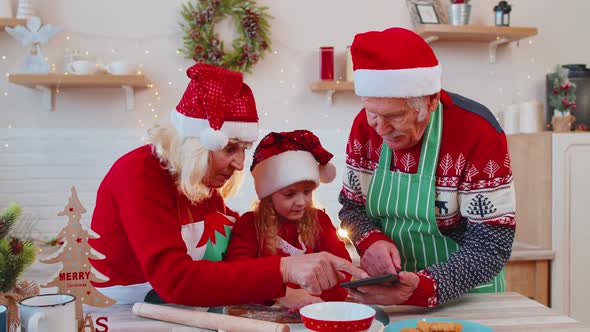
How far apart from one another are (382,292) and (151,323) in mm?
518

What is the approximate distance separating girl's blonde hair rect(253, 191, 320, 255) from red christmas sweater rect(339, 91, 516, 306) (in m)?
0.12

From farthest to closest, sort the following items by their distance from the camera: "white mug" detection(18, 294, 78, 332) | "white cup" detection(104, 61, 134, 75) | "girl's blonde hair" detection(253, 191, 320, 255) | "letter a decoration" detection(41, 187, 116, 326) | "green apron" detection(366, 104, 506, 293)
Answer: "white cup" detection(104, 61, 134, 75) → "girl's blonde hair" detection(253, 191, 320, 255) → "green apron" detection(366, 104, 506, 293) → "letter a decoration" detection(41, 187, 116, 326) → "white mug" detection(18, 294, 78, 332)

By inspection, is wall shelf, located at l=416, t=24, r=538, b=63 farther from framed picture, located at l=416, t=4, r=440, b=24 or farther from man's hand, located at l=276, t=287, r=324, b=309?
man's hand, located at l=276, t=287, r=324, b=309

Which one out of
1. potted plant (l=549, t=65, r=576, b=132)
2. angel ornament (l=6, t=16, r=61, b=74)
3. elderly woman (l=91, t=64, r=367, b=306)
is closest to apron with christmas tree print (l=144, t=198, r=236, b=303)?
elderly woman (l=91, t=64, r=367, b=306)

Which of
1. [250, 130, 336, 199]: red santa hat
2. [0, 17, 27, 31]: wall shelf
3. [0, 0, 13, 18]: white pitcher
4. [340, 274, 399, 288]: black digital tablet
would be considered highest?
[0, 0, 13, 18]: white pitcher

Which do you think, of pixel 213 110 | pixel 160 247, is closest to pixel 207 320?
pixel 160 247

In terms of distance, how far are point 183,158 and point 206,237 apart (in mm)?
234

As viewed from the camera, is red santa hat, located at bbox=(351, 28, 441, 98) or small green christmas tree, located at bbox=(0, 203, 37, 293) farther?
red santa hat, located at bbox=(351, 28, 441, 98)

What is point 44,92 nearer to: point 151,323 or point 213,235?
A: point 213,235

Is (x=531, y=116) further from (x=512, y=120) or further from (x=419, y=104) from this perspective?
(x=419, y=104)

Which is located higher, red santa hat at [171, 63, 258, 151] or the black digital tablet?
red santa hat at [171, 63, 258, 151]

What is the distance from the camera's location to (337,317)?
3.89 feet

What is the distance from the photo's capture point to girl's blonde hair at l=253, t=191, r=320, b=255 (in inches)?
71.4

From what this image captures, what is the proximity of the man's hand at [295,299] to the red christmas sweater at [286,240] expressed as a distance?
0.46 ft
